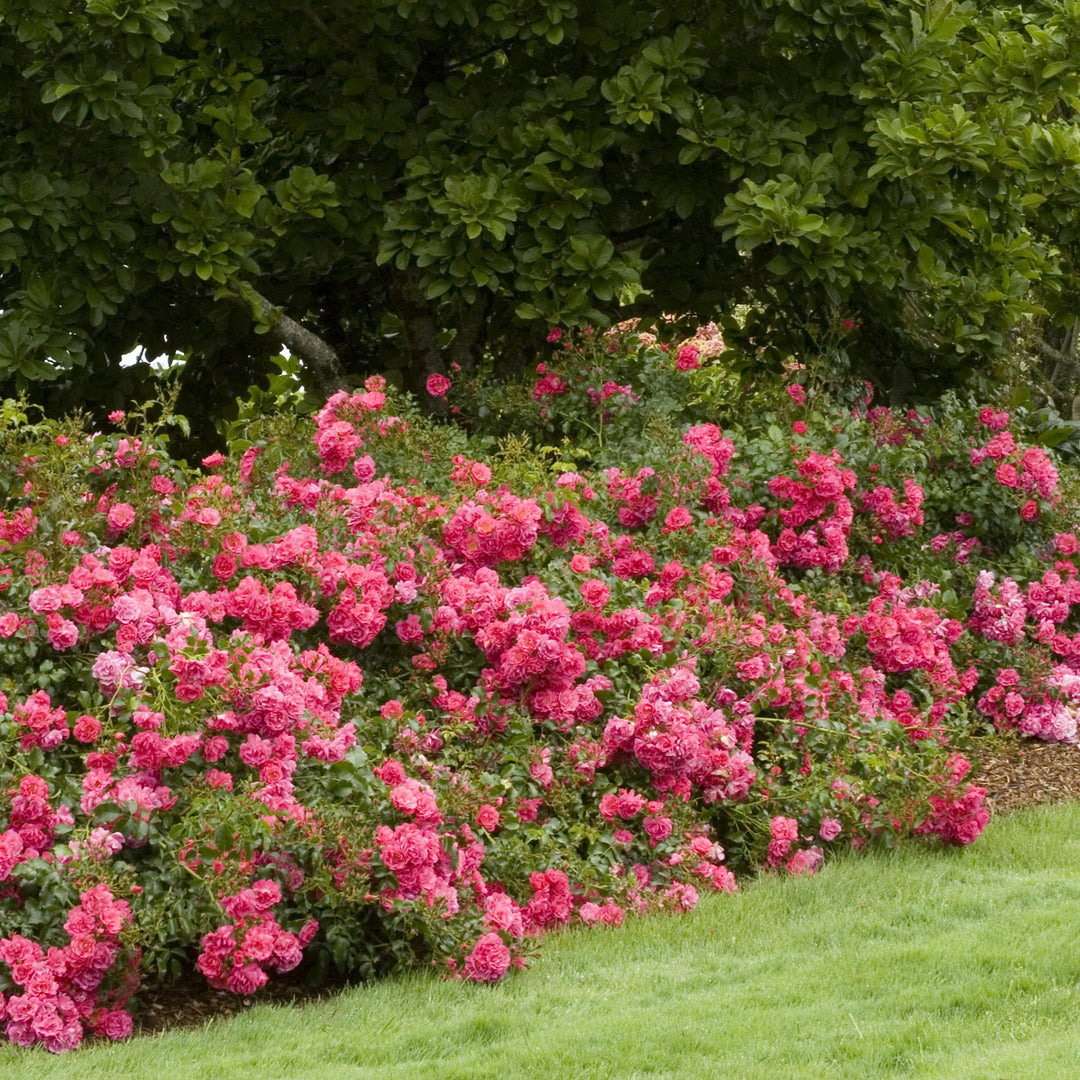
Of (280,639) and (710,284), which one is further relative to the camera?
(710,284)

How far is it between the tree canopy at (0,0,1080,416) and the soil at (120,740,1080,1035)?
230 centimetres

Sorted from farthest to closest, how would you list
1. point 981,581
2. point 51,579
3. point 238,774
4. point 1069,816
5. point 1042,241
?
point 1042,241
point 981,581
point 1069,816
point 51,579
point 238,774

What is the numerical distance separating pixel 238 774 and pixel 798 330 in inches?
184

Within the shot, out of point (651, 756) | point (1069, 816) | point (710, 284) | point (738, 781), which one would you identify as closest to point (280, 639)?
point (651, 756)

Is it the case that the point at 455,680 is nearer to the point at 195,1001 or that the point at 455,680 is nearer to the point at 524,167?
the point at 195,1001

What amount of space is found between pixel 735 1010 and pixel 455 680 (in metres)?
1.74

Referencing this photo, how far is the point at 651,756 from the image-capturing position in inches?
199

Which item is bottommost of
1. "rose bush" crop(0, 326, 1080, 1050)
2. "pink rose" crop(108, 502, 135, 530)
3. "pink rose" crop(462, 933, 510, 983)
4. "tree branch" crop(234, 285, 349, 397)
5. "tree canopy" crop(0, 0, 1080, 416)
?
"pink rose" crop(462, 933, 510, 983)

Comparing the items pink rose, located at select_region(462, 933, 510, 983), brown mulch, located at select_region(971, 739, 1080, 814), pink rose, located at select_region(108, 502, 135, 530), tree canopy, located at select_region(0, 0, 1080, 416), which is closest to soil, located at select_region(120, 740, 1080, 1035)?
brown mulch, located at select_region(971, 739, 1080, 814)

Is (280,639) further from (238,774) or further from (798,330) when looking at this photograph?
(798,330)

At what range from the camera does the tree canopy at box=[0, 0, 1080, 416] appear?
7027 mm

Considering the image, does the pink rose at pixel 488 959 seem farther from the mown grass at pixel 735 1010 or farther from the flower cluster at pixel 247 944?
the flower cluster at pixel 247 944

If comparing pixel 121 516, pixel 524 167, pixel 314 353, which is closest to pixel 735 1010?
pixel 121 516

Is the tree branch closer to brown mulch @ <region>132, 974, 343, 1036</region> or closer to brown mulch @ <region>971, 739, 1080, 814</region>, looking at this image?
brown mulch @ <region>971, 739, 1080, 814</region>
